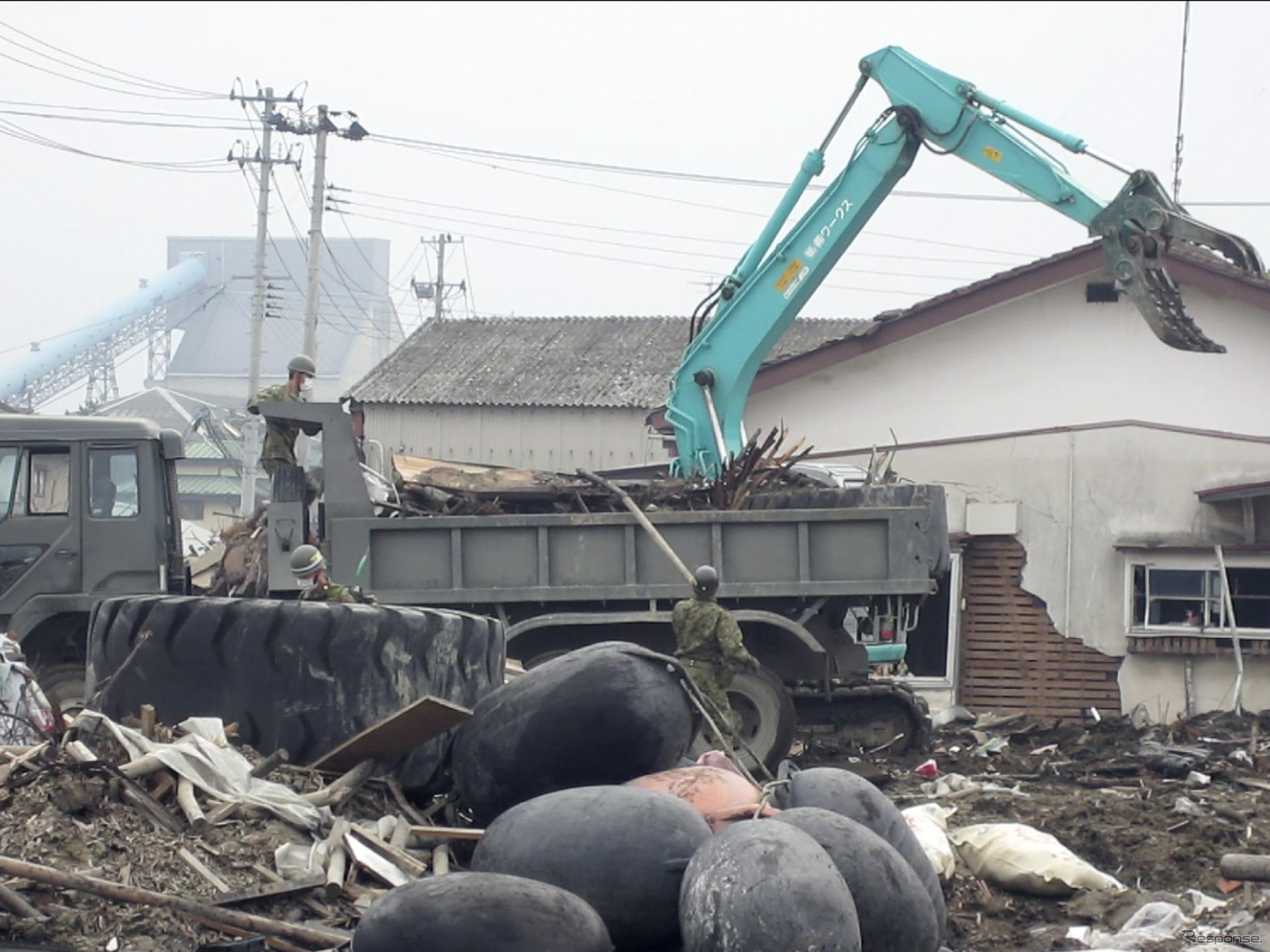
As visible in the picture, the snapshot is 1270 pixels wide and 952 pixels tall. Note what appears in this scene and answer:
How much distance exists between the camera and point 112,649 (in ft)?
24.3

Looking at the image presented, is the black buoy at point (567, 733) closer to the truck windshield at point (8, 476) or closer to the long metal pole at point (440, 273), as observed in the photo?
the truck windshield at point (8, 476)

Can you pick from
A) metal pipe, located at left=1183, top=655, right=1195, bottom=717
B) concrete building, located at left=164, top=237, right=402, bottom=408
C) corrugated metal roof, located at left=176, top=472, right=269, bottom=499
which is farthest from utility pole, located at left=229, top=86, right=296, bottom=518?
concrete building, located at left=164, top=237, right=402, bottom=408

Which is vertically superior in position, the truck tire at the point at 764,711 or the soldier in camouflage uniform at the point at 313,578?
the soldier in camouflage uniform at the point at 313,578

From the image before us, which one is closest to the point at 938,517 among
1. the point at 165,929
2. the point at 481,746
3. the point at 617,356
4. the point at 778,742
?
the point at 778,742

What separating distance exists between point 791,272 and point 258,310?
1983cm

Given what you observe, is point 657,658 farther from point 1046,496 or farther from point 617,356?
point 617,356

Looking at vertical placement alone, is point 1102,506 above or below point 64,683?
above

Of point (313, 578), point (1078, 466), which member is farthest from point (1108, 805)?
point (1078, 466)

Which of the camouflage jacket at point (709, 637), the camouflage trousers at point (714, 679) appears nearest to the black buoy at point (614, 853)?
the camouflage trousers at point (714, 679)

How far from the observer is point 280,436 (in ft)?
36.6

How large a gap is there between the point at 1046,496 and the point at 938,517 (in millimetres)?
6062

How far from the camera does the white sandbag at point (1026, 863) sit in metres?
7.82

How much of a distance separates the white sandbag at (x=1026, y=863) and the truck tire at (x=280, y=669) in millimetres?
2824

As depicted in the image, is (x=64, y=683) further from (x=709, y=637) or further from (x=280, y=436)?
(x=709, y=637)
